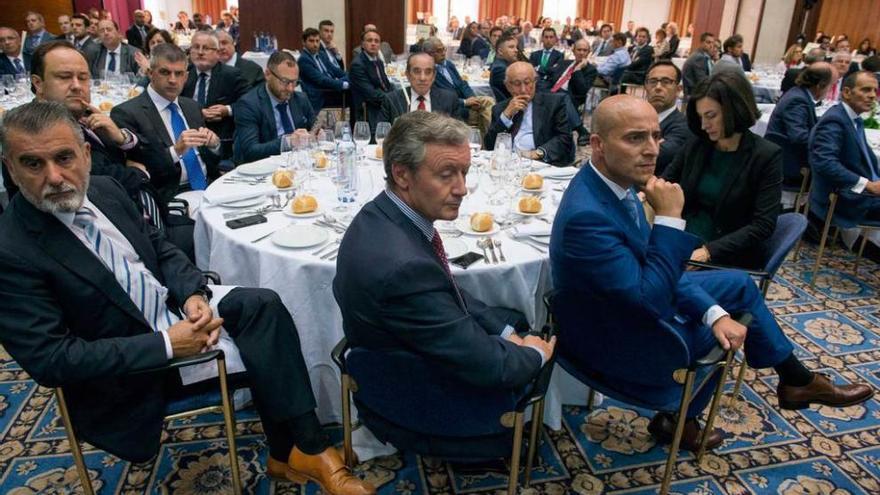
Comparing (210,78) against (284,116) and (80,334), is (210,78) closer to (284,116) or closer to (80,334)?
(284,116)

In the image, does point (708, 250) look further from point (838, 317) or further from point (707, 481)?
point (838, 317)

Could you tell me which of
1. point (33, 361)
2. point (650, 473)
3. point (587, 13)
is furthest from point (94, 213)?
point (587, 13)

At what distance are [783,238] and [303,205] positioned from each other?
1.95m

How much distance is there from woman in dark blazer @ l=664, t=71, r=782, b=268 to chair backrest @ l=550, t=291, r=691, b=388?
949mm

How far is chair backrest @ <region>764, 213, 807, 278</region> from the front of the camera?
7.23 feet

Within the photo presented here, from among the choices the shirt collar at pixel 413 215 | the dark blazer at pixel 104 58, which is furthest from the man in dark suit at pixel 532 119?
the dark blazer at pixel 104 58

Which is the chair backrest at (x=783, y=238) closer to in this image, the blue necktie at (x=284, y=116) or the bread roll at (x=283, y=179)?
the bread roll at (x=283, y=179)

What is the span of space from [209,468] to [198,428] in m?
0.28

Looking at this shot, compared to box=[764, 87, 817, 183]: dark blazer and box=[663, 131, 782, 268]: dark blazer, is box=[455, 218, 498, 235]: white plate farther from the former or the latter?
box=[764, 87, 817, 183]: dark blazer

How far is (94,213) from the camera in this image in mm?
1947

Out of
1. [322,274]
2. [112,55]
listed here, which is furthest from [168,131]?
[112,55]

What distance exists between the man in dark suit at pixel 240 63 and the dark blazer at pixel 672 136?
11.9ft

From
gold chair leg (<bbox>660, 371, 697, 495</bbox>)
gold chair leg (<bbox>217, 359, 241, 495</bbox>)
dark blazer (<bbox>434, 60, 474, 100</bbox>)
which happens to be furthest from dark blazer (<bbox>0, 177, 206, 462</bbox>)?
dark blazer (<bbox>434, 60, 474, 100</bbox>)

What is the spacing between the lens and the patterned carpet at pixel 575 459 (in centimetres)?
221
